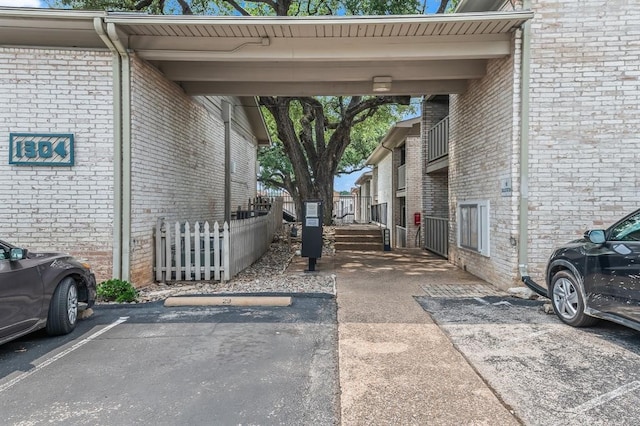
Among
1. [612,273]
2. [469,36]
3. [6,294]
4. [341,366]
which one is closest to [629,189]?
[612,273]

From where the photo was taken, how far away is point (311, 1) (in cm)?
1677

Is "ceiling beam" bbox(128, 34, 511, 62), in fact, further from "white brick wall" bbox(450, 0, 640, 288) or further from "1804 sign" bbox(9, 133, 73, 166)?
"1804 sign" bbox(9, 133, 73, 166)

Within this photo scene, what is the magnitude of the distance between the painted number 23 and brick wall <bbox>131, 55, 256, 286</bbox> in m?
1.17

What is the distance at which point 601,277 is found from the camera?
15.1ft

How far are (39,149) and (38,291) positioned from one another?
3401 millimetres

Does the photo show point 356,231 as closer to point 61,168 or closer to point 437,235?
point 437,235

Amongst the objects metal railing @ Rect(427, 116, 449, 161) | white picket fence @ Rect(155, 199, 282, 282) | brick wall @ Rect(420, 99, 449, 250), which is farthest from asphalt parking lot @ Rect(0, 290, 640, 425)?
brick wall @ Rect(420, 99, 449, 250)

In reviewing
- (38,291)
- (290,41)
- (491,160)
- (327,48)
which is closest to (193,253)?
(38,291)

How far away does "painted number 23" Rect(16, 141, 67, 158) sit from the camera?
6.74 meters

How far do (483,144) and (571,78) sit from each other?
192 centimetres

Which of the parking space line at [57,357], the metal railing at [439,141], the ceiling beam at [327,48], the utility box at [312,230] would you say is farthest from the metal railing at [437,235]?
the parking space line at [57,357]

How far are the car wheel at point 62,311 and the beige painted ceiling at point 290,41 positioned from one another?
13.3 feet

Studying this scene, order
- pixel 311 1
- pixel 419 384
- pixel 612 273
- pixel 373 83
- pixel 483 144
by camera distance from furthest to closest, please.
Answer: pixel 311 1, pixel 373 83, pixel 483 144, pixel 612 273, pixel 419 384

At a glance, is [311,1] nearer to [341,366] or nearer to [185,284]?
[185,284]
